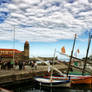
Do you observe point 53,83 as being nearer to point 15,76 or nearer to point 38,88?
point 38,88

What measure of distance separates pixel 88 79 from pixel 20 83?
525 inches

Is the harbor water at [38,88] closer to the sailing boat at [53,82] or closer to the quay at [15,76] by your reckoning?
the sailing boat at [53,82]

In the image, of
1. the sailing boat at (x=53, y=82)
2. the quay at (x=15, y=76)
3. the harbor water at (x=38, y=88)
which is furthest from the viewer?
the sailing boat at (x=53, y=82)

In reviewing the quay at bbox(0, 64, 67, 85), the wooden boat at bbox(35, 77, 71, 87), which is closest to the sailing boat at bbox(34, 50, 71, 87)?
the wooden boat at bbox(35, 77, 71, 87)

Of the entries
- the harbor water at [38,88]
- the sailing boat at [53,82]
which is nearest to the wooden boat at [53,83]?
the sailing boat at [53,82]

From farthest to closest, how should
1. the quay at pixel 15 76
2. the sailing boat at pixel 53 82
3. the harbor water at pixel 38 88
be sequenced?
the sailing boat at pixel 53 82 → the harbor water at pixel 38 88 → the quay at pixel 15 76

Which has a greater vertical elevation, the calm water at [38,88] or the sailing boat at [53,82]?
the sailing boat at [53,82]

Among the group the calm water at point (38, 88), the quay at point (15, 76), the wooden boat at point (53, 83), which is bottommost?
the calm water at point (38, 88)

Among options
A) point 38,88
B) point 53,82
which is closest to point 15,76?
point 38,88

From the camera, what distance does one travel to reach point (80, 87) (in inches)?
1081

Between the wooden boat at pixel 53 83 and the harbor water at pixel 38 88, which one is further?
the wooden boat at pixel 53 83

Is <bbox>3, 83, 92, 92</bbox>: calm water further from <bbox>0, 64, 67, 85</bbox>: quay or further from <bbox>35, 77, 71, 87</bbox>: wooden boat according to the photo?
<bbox>0, 64, 67, 85</bbox>: quay

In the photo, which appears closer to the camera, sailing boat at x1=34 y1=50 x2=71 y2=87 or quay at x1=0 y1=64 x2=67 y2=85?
quay at x1=0 y1=64 x2=67 y2=85

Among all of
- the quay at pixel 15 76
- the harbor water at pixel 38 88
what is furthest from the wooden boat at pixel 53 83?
Result: the quay at pixel 15 76
